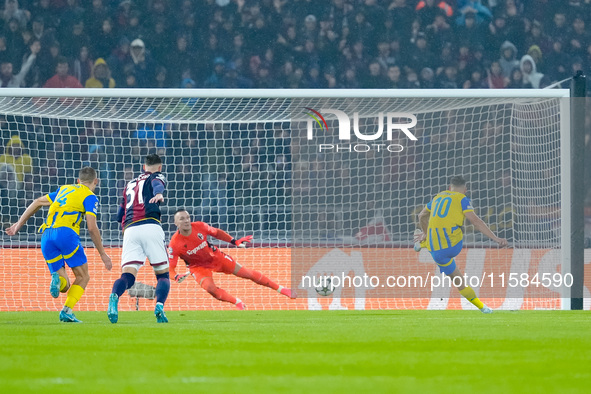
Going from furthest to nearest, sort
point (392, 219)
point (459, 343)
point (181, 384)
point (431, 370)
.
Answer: point (392, 219) → point (459, 343) → point (431, 370) → point (181, 384)

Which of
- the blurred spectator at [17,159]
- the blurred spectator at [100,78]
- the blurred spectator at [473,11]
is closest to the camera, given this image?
the blurred spectator at [17,159]

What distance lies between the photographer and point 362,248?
11.3 metres

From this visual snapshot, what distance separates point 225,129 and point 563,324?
5.93m

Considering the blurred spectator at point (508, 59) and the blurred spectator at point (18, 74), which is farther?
the blurred spectator at point (508, 59)

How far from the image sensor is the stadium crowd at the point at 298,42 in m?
16.6

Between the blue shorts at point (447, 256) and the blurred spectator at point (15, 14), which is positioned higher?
the blurred spectator at point (15, 14)

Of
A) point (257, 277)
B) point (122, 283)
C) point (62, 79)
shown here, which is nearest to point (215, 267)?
point (257, 277)

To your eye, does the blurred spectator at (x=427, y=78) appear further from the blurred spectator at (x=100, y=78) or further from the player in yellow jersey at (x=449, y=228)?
the player in yellow jersey at (x=449, y=228)

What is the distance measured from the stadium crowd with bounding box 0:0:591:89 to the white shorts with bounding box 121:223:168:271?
8.99 metres

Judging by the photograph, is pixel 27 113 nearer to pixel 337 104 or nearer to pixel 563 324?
pixel 337 104

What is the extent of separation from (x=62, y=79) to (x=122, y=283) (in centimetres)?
893

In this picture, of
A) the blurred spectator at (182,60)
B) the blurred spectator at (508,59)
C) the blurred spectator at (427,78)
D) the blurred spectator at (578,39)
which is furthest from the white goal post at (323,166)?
A: the blurred spectator at (578,39)

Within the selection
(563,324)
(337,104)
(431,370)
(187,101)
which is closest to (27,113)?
(187,101)

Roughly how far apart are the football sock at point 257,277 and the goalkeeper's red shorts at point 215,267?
5.1 inches
